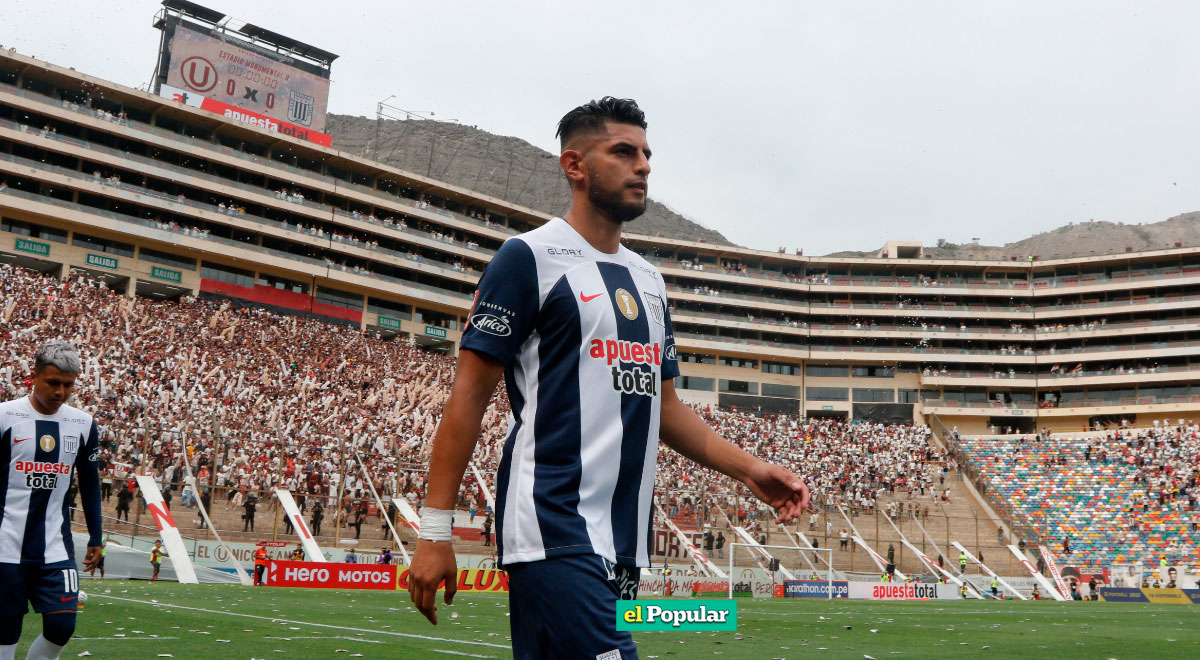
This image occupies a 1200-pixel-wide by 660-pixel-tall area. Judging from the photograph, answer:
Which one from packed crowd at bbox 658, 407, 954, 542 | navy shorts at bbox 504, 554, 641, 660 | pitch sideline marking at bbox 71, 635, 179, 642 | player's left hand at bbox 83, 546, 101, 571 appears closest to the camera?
navy shorts at bbox 504, 554, 641, 660

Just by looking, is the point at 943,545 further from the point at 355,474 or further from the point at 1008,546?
the point at 355,474

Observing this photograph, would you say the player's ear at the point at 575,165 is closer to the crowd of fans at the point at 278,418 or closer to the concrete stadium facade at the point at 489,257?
the crowd of fans at the point at 278,418

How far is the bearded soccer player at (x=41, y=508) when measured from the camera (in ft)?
21.0

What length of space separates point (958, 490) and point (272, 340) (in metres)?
38.7

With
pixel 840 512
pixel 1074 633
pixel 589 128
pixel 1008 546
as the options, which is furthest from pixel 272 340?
pixel 589 128

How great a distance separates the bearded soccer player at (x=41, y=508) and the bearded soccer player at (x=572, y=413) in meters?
4.14

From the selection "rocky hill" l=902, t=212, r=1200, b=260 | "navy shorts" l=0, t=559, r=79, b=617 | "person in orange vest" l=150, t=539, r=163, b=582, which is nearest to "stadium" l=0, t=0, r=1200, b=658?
"person in orange vest" l=150, t=539, r=163, b=582

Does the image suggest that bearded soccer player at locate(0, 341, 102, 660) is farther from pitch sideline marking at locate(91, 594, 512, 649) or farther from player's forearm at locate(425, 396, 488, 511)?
pitch sideline marking at locate(91, 594, 512, 649)

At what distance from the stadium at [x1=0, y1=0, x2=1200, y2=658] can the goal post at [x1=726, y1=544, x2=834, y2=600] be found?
16 centimetres

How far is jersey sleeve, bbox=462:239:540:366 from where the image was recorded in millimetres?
3320

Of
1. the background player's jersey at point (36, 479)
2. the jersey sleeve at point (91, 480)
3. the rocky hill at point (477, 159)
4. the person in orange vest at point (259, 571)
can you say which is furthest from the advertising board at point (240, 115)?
the rocky hill at point (477, 159)

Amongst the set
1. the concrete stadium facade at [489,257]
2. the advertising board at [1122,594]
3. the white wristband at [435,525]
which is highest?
the concrete stadium facade at [489,257]

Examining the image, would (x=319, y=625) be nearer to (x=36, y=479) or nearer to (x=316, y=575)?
(x=36, y=479)

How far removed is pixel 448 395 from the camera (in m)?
13.2
